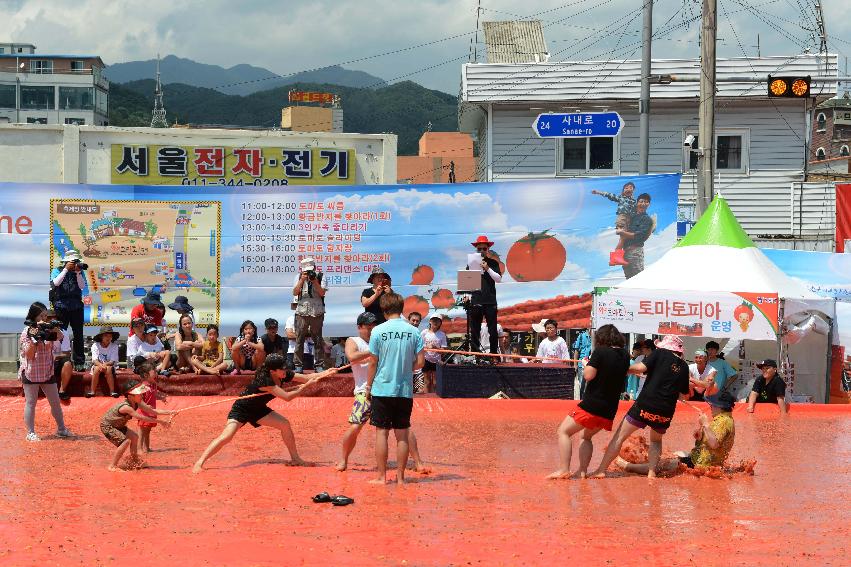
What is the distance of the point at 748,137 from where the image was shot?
106 feet

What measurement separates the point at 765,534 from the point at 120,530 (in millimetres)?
4870

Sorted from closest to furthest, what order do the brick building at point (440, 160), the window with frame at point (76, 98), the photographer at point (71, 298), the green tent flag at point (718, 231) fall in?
the photographer at point (71, 298) < the green tent flag at point (718, 231) < the brick building at point (440, 160) < the window with frame at point (76, 98)

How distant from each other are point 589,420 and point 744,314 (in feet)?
25.0

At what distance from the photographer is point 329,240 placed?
20234 mm

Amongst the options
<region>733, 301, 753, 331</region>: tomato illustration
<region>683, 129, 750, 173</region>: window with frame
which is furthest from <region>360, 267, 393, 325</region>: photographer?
→ <region>683, 129, 750, 173</region>: window with frame

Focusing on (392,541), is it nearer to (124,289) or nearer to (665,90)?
(124,289)

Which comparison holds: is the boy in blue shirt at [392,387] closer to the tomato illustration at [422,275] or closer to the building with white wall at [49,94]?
the tomato illustration at [422,275]

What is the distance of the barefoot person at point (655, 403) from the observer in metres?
11.0

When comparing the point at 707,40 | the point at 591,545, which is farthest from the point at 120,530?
the point at 707,40

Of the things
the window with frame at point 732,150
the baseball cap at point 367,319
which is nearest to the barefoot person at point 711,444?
the baseball cap at point 367,319

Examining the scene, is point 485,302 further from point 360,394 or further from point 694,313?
point 360,394

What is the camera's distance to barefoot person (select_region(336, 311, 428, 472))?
11023 millimetres

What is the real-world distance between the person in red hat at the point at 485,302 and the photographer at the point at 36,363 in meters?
6.88

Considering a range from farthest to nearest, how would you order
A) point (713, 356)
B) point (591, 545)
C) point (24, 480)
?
point (713, 356)
point (24, 480)
point (591, 545)
